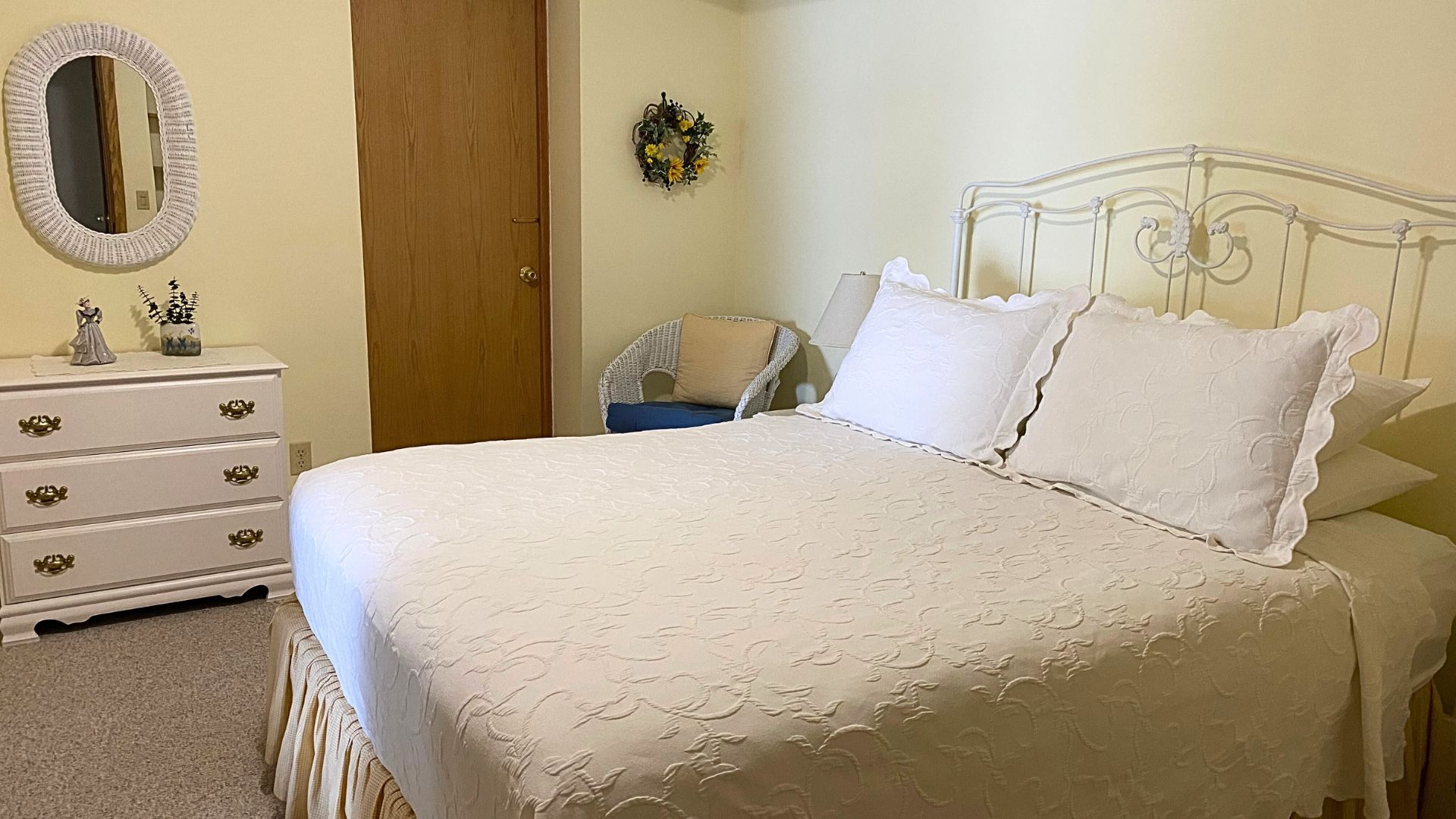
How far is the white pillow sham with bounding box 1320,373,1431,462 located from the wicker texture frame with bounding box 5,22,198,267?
340 cm

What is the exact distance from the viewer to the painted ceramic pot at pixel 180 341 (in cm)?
332

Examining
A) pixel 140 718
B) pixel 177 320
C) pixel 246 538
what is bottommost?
pixel 140 718

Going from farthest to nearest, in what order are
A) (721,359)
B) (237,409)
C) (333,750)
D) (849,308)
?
1. (721,359)
2. (849,308)
3. (237,409)
4. (333,750)

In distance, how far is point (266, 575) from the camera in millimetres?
3316

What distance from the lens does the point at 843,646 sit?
1.44 meters

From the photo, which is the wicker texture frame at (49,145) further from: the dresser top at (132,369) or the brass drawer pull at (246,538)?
the brass drawer pull at (246,538)

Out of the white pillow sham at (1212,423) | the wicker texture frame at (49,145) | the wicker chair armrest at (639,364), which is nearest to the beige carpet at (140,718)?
the wicker texture frame at (49,145)

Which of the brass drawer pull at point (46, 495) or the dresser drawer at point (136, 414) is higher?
the dresser drawer at point (136, 414)

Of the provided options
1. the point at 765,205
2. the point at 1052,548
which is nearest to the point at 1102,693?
the point at 1052,548

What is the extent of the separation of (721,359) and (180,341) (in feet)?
6.13

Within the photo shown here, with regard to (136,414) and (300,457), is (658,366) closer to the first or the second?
(300,457)

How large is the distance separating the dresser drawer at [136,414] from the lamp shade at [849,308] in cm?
A: 178

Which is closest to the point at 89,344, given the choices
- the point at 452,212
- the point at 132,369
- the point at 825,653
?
the point at 132,369

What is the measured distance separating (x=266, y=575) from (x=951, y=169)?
2.57 meters
